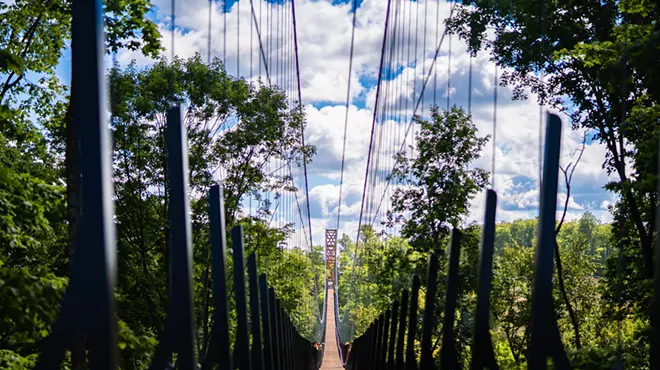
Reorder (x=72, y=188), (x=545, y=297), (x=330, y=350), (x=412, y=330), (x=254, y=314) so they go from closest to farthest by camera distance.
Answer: (x=545, y=297)
(x=254, y=314)
(x=412, y=330)
(x=72, y=188)
(x=330, y=350)

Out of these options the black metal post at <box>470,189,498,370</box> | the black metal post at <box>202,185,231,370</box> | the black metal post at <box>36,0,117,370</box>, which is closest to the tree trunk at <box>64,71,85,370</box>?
the black metal post at <box>202,185,231,370</box>

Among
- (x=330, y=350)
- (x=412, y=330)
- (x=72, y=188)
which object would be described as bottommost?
(x=330, y=350)

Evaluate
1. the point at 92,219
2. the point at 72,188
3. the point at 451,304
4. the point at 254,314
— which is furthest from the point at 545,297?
the point at 72,188

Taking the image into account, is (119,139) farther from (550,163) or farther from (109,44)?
(550,163)

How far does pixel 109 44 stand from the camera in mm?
10391

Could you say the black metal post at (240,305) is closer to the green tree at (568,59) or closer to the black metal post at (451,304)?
the black metal post at (451,304)

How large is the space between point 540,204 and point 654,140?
15.8 ft

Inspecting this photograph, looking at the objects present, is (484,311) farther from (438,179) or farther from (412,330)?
(438,179)

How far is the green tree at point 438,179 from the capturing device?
2125 centimetres

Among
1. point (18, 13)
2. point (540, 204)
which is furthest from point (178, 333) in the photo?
point (18, 13)

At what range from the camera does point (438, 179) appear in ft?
71.5

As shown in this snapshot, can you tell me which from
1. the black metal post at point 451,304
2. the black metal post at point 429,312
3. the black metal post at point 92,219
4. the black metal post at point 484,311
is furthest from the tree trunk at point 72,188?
the black metal post at point 92,219

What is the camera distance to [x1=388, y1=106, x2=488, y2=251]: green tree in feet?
69.7

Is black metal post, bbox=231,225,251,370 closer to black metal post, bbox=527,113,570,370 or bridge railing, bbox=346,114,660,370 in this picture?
bridge railing, bbox=346,114,660,370
